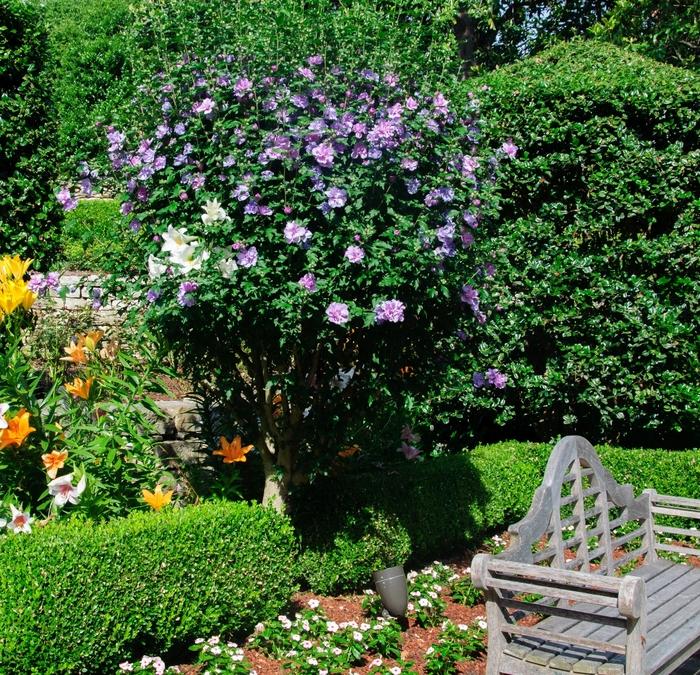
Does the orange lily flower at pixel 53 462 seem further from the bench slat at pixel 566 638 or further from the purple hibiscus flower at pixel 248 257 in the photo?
the bench slat at pixel 566 638

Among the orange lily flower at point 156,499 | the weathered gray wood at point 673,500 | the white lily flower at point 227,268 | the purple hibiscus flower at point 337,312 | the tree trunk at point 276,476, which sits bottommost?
the tree trunk at point 276,476

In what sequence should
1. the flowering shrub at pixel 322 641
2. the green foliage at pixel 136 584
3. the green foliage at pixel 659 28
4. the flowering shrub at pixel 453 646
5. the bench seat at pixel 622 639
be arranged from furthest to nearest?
the green foliage at pixel 659 28, the flowering shrub at pixel 453 646, the flowering shrub at pixel 322 641, the green foliage at pixel 136 584, the bench seat at pixel 622 639

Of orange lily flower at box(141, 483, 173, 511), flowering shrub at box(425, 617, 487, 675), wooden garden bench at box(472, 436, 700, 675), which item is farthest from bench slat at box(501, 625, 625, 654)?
orange lily flower at box(141, 483, 173, 511)

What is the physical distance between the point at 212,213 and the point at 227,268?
0.85 ft

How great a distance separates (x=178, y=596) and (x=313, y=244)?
1560 millimetres

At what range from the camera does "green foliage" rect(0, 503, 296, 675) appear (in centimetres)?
331

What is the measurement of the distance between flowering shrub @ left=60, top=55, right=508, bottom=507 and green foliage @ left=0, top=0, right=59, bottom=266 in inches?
113

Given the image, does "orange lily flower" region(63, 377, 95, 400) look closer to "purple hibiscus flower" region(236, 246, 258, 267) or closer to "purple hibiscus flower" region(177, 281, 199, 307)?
"purple hibiscus flower" region(177, 281, 199, 307)

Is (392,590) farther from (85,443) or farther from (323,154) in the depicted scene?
(323,154)

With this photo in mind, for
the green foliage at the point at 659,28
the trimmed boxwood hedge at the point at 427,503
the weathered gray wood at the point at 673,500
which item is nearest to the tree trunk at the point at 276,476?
the trimmed boxwood hedge at the point at 427,503

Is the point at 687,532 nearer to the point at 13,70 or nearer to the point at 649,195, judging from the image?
the point at 649,195

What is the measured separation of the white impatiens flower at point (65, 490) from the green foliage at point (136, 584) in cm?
17

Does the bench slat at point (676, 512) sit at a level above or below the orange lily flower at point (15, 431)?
below

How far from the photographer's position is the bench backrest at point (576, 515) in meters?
3.38
